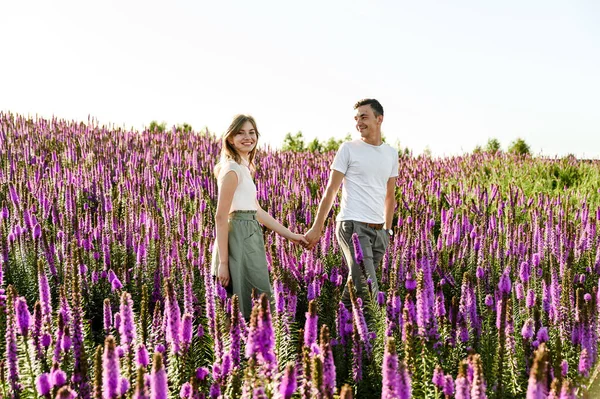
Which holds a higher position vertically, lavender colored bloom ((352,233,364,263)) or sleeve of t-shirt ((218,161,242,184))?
sleeve of t-shirt ((218,161,242,184))

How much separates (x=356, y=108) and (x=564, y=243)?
2.47 m

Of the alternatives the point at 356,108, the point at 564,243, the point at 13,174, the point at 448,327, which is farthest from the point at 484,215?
the point at 13,174

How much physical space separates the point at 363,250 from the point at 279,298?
4.59 feet

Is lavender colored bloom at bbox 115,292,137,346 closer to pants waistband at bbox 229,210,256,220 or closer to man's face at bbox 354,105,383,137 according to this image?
pants waistband at bbox 229,210,256,220

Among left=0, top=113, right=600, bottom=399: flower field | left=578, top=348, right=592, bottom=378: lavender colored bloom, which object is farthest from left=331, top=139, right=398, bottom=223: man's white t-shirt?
left=578, top=348, right=592, bottom=378: lavender colored bloom

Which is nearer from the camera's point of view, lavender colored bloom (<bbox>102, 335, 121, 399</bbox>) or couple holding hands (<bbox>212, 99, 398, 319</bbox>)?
lavender colored bloom (<bbox>102, 335, 121, 399</bbox>)

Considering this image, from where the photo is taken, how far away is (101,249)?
17.6 ft

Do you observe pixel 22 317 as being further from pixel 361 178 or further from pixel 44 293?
pixel 361 178

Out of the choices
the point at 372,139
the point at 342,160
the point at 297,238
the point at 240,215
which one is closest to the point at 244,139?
the point at 240,215

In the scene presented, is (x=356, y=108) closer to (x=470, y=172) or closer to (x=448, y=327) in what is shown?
(x=448, y=327)

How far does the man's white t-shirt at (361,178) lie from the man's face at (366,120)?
0.32 feet

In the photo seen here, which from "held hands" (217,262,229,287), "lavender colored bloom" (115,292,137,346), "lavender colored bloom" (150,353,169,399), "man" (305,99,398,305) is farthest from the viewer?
"man" (305,99,398,305)

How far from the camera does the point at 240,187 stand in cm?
407

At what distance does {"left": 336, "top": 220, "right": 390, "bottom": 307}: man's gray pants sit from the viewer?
4.33m
